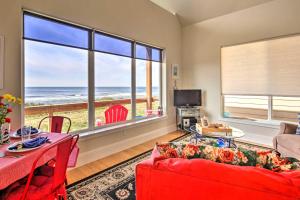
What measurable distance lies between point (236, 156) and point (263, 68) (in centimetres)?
344

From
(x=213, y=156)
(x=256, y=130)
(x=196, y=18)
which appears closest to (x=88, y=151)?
(x=213, y=156)

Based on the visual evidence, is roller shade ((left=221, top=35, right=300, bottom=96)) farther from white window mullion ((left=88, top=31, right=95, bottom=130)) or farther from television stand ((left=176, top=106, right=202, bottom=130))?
white window mullion ((left=88, top=31, right=95, bottom=130))

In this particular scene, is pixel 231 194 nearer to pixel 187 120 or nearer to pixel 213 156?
pixel 213 156

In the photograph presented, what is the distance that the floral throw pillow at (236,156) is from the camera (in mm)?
981

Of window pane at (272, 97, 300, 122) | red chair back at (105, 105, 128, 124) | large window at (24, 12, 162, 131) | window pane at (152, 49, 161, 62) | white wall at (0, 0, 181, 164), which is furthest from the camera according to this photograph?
window pane at (152, 49, 161, 62)

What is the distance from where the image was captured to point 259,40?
148 inches

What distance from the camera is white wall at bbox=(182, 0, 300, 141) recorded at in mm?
3486

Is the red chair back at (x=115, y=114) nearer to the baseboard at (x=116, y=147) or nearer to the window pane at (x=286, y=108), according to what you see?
the baseboard at (x=116, y=147)

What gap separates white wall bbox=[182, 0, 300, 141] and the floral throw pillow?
3.26 meters

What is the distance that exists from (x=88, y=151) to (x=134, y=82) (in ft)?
5.50

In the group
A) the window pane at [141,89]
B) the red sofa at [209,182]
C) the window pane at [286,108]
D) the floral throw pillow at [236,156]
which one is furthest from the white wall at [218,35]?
the red sofa at [209,182]

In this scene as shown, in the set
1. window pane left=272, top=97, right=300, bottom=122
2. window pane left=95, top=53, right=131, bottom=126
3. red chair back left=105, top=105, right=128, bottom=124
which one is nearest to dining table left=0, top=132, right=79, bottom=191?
window pane left=95, top=53, right=131, bottom=126

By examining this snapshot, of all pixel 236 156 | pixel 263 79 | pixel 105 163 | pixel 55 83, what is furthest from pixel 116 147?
pixel 263 79

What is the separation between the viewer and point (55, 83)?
2.66m
